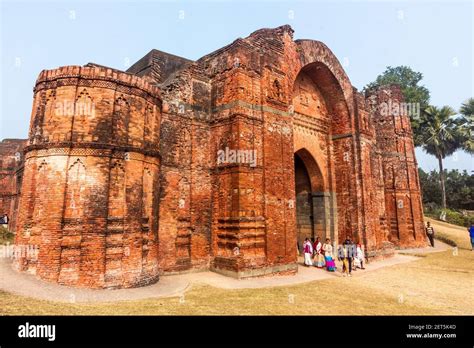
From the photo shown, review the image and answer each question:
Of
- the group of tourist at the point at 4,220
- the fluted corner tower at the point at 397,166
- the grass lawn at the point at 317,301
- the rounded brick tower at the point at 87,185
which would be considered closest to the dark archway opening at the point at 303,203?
the grass lawn at the point at 317,301

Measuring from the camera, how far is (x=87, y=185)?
770 cm

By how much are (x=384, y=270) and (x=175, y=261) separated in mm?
8731

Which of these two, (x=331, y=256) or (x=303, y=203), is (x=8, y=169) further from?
(x=331, y=256)

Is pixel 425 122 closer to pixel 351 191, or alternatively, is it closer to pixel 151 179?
pixel 351 191

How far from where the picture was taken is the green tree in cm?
3000

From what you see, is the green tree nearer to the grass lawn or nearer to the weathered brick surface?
the grass lawn

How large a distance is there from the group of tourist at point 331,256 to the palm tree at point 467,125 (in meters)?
22.7

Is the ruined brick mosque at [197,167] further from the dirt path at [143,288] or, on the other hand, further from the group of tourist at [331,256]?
the group of tourist at [331,256]

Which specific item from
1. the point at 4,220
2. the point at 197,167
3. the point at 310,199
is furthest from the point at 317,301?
the point at 4,220

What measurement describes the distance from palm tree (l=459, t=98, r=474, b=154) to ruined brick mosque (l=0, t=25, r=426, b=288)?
17.2 metres

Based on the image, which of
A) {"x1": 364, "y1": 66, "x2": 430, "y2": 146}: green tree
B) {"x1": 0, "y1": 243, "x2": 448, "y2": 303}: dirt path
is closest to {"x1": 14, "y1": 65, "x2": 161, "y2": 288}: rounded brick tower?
{"x1": 0, "y1": 243, "x2": 448, "y2": 303}: dirt path

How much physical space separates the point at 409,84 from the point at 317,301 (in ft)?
111

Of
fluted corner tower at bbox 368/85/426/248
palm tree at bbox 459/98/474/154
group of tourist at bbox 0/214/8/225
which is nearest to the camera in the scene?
group of tourist at bbox 0/214/8/225

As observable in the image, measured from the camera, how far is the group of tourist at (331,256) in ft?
36.8
